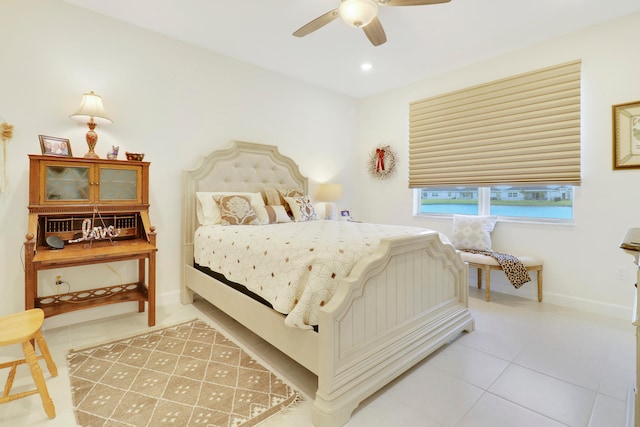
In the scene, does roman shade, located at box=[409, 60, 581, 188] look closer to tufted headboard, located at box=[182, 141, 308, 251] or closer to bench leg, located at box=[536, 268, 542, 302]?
bench leg, located at box=[536, 268, 542, 302]

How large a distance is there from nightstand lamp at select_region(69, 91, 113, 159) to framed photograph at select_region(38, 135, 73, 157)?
0.14 metres

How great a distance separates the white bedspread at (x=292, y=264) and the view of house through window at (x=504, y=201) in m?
2.30

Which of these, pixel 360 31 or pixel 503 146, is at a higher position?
pixel 360 31

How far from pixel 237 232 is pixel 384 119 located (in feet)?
10.1

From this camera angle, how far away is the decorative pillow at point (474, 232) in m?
3.36

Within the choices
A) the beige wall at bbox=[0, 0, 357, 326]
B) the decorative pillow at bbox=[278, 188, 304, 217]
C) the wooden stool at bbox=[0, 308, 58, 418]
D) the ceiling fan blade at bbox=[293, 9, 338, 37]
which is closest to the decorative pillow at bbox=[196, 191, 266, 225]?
the beige wall at bbox=[0, 0, 357, 326]

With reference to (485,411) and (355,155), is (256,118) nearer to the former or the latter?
(355,155)

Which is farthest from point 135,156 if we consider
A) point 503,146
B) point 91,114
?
point 503,146

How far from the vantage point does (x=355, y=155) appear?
16.0ft

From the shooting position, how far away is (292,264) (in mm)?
1721

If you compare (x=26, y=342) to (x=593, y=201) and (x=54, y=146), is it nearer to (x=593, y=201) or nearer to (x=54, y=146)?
(x=54, y=146)

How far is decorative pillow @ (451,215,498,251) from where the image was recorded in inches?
132

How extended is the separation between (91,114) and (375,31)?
90.9 inches

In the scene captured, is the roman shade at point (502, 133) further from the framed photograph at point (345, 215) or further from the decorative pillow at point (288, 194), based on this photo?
the decorative pillow at point (288, 194)
